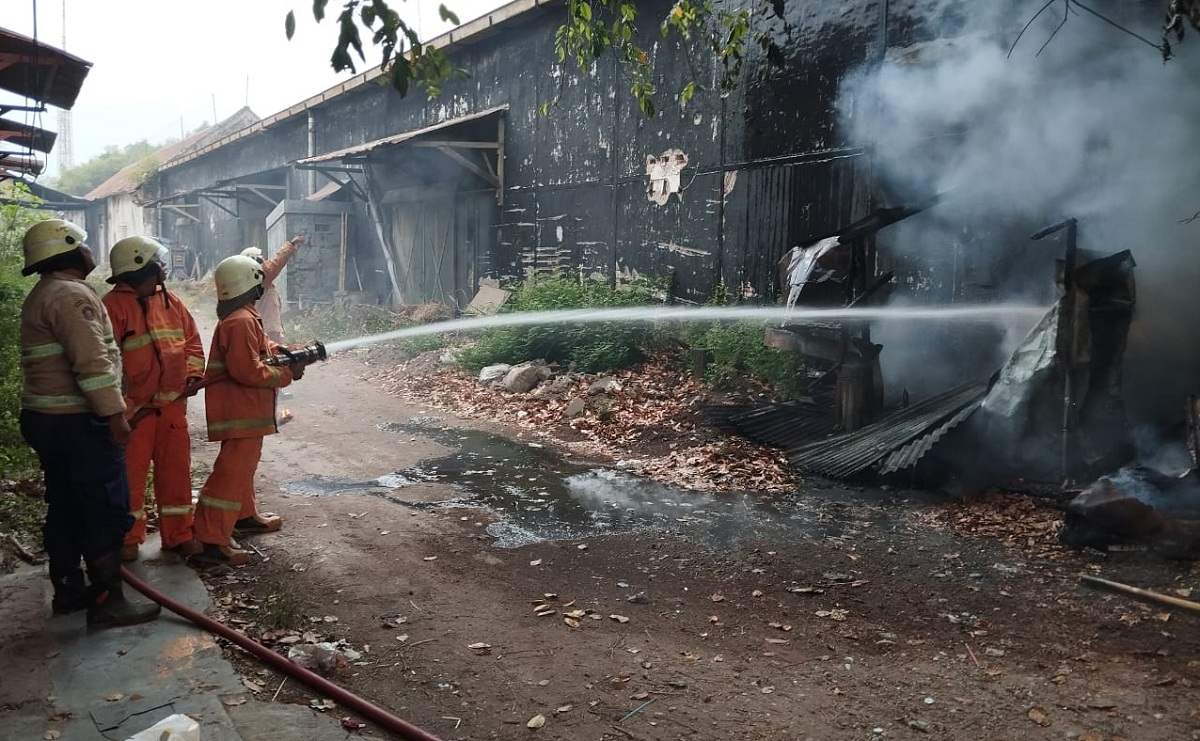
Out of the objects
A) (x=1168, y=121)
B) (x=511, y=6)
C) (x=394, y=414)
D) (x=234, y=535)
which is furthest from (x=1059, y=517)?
(x=511, y=6)

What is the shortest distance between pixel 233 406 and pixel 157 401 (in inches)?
15.1

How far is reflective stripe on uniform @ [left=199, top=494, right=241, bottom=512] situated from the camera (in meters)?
4.55

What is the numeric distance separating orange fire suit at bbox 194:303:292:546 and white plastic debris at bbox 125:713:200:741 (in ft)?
7.23

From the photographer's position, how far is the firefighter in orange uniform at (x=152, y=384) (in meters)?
4.34

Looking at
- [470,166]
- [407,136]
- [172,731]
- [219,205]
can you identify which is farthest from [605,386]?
[219,205]

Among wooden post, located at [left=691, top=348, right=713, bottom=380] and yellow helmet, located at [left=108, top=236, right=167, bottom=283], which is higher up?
yellow helmet, located at [left=108, top=236, right=167, bottom=283]

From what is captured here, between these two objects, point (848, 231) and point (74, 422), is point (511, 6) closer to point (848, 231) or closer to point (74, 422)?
point (848, 231)

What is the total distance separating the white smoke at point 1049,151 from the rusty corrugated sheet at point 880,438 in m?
1.30

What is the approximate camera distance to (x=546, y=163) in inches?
537

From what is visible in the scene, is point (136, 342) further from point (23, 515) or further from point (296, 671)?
point (296, 671)

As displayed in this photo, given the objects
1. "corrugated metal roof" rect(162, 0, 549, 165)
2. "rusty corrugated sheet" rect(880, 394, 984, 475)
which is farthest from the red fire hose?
"corrugated metal roof" rect(162, 0, 549, 165)

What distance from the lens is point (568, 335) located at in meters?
10.6

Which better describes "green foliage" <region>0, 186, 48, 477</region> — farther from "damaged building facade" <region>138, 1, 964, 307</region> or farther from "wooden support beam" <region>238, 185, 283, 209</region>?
"wooden support beam" <region>238, 185, 283, 209</region>

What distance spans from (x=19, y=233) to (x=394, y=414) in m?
7.75
